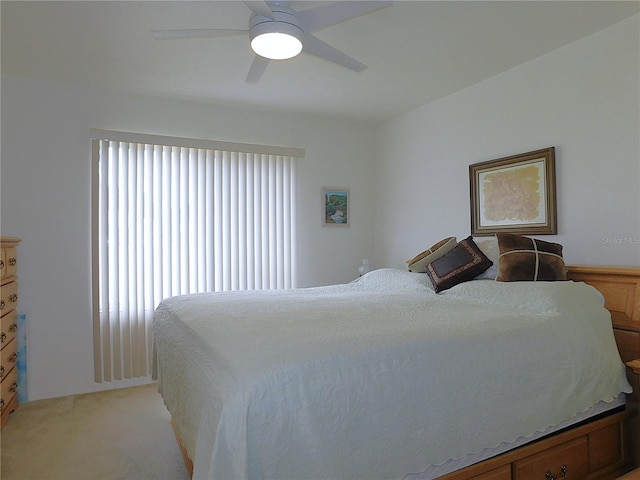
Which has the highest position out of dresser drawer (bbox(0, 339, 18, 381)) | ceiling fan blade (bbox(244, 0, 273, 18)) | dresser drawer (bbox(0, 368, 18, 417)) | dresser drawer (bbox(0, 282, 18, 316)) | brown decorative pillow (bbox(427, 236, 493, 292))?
ceiling fan blade (bbox(244, 0, 273, 18))

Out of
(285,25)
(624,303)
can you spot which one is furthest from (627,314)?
(285,25)

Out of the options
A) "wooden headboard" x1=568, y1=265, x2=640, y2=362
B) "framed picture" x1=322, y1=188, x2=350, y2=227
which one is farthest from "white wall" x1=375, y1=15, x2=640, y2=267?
"framed picture" x1=322, y1=188, x2=350, y2=227

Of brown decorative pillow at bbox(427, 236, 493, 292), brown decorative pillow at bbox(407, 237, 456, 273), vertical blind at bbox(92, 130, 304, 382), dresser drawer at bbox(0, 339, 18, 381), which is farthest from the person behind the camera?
vertical blind at bbox(92, 130, 304, 382)

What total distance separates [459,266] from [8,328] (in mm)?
3156

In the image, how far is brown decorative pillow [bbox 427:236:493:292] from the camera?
2.71 m

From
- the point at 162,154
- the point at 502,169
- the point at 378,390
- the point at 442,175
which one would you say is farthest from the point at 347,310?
the point at 162,154

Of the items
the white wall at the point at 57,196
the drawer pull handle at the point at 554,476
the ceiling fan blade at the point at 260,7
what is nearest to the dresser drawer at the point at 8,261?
the white wall at the point at 57,196

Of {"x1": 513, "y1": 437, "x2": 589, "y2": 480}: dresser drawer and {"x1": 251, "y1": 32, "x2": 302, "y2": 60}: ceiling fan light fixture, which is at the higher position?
{"x1": 251, "y1": 32, "x2": 302, "y2": 60}: ceiling fan light fixture

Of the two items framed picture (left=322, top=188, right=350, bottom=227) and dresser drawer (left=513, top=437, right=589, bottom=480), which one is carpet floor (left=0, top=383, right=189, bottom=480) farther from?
framed picture (left=322, top=188, right=350, bottom=227)

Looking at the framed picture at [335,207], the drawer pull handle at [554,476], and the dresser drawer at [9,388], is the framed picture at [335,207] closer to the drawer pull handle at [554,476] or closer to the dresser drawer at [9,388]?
the dresser drawer at [9,388]

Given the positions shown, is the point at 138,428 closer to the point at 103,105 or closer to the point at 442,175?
the point at 103,105

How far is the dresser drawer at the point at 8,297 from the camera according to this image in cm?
284

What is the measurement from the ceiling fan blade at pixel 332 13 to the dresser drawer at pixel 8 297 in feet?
8.61

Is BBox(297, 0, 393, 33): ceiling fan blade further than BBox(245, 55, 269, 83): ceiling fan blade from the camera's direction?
No
